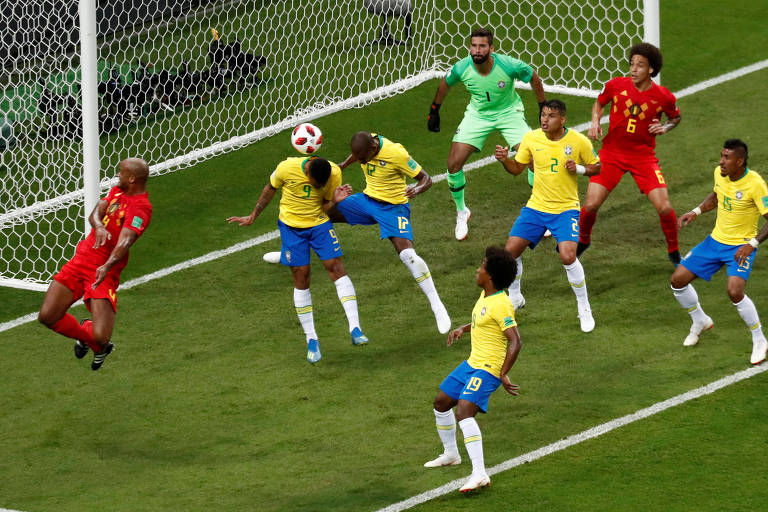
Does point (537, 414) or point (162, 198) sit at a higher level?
point (537, 414)

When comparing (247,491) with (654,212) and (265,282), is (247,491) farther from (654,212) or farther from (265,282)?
(654,212)

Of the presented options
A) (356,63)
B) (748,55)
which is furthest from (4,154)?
(748,55)

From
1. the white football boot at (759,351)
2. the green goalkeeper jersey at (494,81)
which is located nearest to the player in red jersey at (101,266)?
the green goalkeeper jersey at (494,81)

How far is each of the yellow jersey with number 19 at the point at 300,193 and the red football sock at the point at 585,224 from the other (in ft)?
8.08

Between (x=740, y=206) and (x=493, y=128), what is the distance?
3688mm

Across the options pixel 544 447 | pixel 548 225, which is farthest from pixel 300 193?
pixel 544 447

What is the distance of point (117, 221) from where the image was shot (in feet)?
40.2

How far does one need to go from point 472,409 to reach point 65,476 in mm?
3225

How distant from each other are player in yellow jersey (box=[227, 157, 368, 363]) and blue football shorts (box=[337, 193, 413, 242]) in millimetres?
638

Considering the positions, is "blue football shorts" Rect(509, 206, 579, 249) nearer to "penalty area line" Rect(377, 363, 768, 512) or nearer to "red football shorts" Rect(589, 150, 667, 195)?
"red football shorts" Rect(589, 150, 667, 195)

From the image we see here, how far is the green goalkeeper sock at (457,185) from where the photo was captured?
51.1ft

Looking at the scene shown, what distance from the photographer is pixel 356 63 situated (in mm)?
19344

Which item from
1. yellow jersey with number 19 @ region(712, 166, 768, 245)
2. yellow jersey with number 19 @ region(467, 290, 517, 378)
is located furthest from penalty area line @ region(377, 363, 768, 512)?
yellow jersey with number 19 @ region(712, 166, 768, 245)

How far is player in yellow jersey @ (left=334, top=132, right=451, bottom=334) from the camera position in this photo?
13.6 meters
